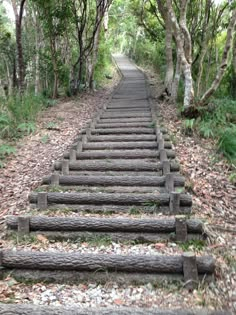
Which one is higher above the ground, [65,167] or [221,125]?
[221,125]

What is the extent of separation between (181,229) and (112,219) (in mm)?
897

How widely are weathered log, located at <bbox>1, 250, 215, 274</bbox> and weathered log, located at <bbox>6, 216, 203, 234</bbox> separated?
1.97ft

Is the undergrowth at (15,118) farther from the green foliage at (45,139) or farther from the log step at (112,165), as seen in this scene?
the log step at (112,165)

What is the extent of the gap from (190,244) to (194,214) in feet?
2.15

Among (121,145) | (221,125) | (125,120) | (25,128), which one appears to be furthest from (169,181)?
(25,128)

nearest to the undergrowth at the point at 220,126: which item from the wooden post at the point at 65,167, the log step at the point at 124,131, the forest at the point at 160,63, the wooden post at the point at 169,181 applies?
the forest at the point at 160,63

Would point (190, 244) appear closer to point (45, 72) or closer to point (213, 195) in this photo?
point (213, 195)

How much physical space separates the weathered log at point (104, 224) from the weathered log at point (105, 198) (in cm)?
56

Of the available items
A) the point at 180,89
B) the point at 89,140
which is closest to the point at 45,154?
the point at 89,140

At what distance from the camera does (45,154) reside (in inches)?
317

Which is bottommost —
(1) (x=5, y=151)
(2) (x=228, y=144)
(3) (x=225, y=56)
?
(1) (x=5, y=151)

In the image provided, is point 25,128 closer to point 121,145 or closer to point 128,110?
point 121,145

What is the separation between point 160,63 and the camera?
23.4 metres

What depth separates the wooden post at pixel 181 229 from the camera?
4590 millimetres
